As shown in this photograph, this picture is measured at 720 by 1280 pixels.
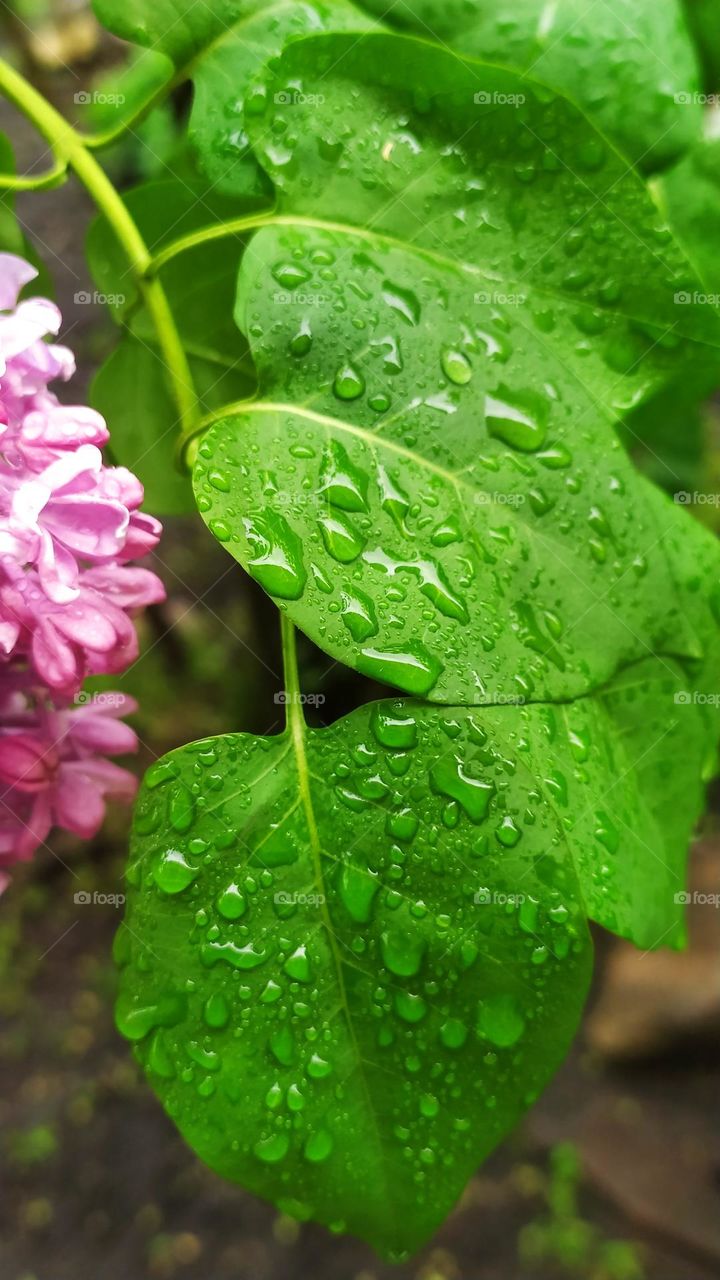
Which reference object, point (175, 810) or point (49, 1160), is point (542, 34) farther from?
point (49, 1160)

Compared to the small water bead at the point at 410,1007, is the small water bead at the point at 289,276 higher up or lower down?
higher up

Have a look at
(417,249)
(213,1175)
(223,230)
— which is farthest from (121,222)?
(213,1175)

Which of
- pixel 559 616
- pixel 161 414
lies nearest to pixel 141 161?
pixel 161 414

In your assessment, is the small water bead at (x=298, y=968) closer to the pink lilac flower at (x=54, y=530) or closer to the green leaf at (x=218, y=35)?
the pink lilac flower at (x=54, y=530)

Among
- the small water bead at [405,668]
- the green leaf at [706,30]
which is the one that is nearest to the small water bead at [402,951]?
the small water bead at [405,668]

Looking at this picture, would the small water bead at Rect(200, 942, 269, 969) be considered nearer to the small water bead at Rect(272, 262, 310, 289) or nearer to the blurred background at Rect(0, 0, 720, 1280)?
the small water bead at Rect(272, 262, 310, 289)

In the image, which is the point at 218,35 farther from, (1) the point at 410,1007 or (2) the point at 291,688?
(1) the point at 410,1007
